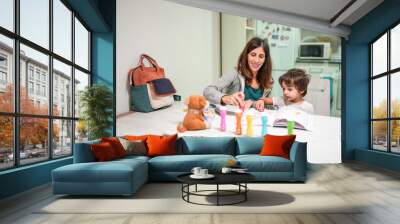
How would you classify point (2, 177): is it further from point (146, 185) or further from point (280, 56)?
point (280, 56)

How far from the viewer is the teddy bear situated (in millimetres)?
9016

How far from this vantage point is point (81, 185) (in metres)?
4.93

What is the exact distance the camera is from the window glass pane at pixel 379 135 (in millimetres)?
8773

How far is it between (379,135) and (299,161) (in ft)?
12.9

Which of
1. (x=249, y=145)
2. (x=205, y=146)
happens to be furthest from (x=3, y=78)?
(x=249, y=145)

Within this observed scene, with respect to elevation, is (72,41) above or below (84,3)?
below

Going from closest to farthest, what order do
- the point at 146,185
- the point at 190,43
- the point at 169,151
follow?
the point at 146,185, the point at 169,151, the point at 190,43

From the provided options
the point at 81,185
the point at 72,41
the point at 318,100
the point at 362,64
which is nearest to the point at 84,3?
the point at 72,41

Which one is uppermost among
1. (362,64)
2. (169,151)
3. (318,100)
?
(362,64)

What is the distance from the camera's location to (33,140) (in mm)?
5758

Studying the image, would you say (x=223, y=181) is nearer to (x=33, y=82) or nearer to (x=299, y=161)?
(x=299, y=161)

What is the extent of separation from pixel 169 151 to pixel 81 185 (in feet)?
6.94

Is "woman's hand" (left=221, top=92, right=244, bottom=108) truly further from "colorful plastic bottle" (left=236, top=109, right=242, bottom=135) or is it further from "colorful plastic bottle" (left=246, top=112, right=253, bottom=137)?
"colorful plastic bottle" (left=246, top=112, right=253, bottom=137)

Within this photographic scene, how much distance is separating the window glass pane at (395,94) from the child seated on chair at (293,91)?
1.74 m
